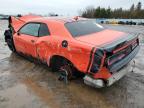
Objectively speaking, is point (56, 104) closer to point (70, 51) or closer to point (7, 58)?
point (70, 51)

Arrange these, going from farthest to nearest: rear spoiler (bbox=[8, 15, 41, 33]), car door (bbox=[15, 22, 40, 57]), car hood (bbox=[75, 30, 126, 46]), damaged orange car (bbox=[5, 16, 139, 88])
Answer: rear spoiler (bbox=[8, 15, 41, 33]), car door (bbox=[15, 22, 40, 57]), car hood (bbox=[75, 30, 126, 46]), damaged orange car (bbox=[5, 16, 139, 88])

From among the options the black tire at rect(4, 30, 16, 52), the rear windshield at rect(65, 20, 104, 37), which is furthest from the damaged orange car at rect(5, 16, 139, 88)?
the black tire at rect(4, 30, 16, 52)

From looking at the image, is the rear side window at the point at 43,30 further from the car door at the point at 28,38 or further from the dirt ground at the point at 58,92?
the dirt ground at the point at 58,92

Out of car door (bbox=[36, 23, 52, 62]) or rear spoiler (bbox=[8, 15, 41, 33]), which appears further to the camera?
rear spoiler (bbox=[8, 15, 41, 33])

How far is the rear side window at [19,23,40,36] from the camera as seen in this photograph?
5.48m

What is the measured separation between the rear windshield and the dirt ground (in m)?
1.23

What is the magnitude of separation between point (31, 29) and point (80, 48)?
2.35 m

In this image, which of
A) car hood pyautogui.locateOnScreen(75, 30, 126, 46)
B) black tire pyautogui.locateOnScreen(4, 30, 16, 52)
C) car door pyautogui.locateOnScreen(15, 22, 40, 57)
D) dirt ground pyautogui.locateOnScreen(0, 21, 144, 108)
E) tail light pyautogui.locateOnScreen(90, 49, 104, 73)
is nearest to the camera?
tail light pyautogui.locateOnScreen(90, 49, 104, 73)

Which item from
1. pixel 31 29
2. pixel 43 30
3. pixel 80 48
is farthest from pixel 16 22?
pixel 80 48

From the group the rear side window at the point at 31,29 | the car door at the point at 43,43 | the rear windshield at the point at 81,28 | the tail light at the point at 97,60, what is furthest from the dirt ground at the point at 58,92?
the rear windshield at the point at 81,28

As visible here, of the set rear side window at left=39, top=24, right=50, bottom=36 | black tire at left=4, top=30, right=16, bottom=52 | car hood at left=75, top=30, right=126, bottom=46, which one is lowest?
black tire at left=4, top=30, right=16, bottom=52

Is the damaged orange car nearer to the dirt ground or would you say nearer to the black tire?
the dirt ground

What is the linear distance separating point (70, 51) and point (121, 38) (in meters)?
1.22

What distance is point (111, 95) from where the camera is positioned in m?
4.25
